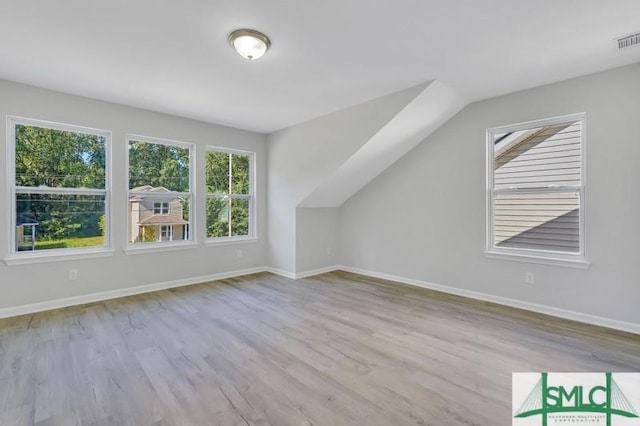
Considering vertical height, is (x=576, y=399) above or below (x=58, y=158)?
below

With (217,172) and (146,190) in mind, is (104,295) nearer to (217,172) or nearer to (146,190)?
(146,190)

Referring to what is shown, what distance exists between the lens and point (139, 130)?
412 cm

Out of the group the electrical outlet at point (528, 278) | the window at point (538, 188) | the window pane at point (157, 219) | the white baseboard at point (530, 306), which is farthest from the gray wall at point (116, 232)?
the electrical outlet at point (528, 278)

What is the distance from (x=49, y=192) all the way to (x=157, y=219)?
1217 mm

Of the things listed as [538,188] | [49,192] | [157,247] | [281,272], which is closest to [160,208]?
[157,247]

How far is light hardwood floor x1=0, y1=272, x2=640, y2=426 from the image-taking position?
5.91ft

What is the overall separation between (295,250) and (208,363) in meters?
2.74

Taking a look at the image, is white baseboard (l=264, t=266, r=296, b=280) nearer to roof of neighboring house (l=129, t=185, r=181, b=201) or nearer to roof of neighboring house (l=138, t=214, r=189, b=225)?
roof of neighboring house (l=138, t=214, r=189, b=225)

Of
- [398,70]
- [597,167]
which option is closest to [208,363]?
[398,70]

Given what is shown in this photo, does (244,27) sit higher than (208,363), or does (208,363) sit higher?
(244,27)

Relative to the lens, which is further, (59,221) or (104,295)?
(104,295)

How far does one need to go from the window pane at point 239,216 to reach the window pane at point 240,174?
0.18 m

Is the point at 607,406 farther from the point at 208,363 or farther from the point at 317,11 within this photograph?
the point at 317,11

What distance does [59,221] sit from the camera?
3.62 meters
